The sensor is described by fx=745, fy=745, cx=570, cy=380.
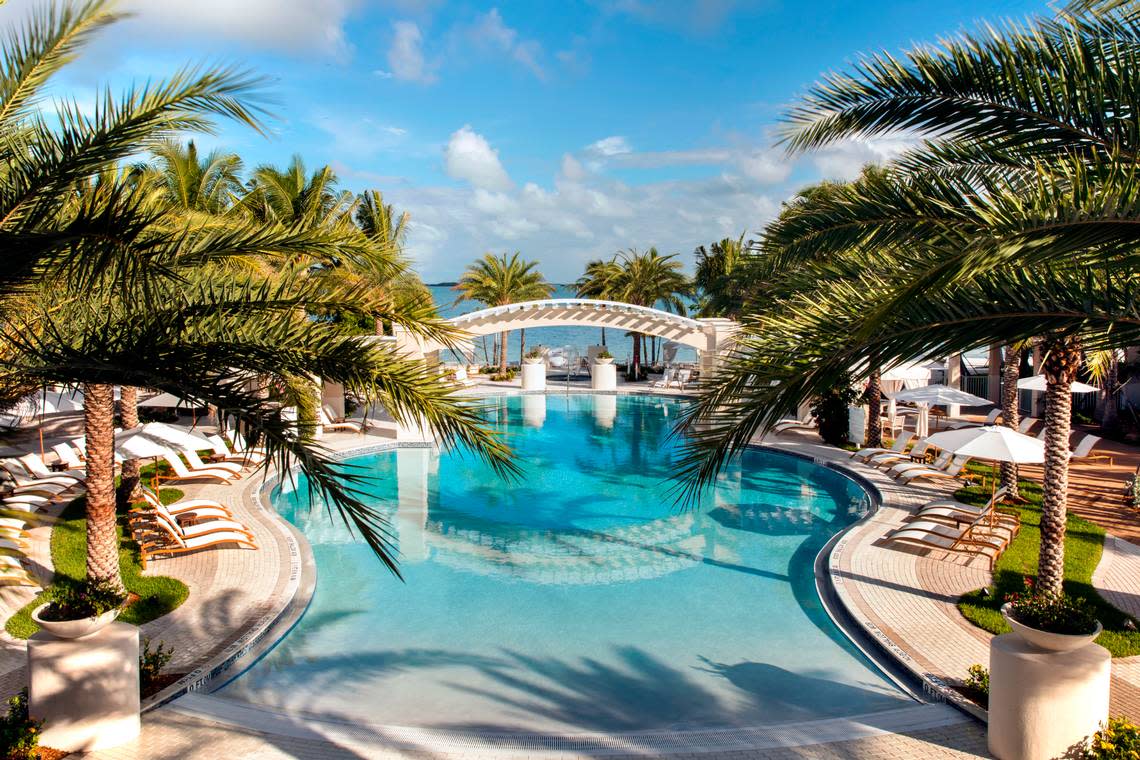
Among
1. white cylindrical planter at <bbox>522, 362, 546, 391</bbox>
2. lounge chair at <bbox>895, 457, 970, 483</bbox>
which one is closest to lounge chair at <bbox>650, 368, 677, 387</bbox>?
white cylindrical planter at <bbox>522, 362, 546, 391</bbox>

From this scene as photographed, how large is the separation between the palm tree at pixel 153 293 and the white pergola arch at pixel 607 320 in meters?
18.4

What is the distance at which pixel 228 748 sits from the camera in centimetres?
594

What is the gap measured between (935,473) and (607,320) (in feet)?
48.6

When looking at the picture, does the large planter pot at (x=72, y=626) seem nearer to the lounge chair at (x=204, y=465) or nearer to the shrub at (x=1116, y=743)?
the shrub at (x=1116, y=743)

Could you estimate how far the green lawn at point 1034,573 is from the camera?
8234 mm

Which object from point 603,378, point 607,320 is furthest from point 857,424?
point 603,378

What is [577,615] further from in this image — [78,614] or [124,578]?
[124,578]

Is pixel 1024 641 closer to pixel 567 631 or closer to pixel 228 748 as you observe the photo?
pixel 567 631

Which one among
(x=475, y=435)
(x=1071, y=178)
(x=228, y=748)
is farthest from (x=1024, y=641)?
(x=228, y=748)

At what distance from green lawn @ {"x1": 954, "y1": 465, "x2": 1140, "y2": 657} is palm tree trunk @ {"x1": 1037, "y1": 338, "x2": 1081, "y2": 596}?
646 mm

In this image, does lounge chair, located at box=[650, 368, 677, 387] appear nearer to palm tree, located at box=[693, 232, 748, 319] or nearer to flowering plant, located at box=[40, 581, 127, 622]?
palm tree, located at box=[693, 232, 748, 319]

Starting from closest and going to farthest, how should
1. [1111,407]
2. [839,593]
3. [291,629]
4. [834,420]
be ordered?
[291,629]
[839,593]
[834,420]
[1111,407]

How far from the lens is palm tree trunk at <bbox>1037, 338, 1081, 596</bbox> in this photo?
8398 mm

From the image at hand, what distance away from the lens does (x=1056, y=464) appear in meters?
8.76
